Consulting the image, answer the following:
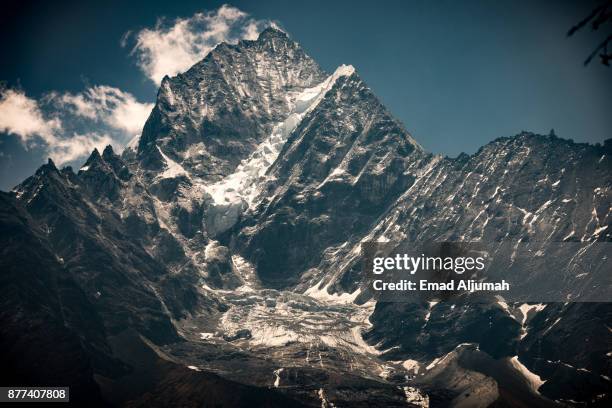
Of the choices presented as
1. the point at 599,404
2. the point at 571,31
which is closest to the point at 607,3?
the point at 571,31

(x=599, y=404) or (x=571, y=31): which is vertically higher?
(x=599, y=404)

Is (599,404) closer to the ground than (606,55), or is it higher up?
higher up

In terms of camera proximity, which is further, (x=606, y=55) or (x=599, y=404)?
(x=599, y=404)

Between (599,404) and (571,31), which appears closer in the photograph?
(571,31)

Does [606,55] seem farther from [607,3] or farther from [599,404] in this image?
[599,404]

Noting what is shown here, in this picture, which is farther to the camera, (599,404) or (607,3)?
(599,404)

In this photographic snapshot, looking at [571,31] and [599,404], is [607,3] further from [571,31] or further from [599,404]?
[599,404]
